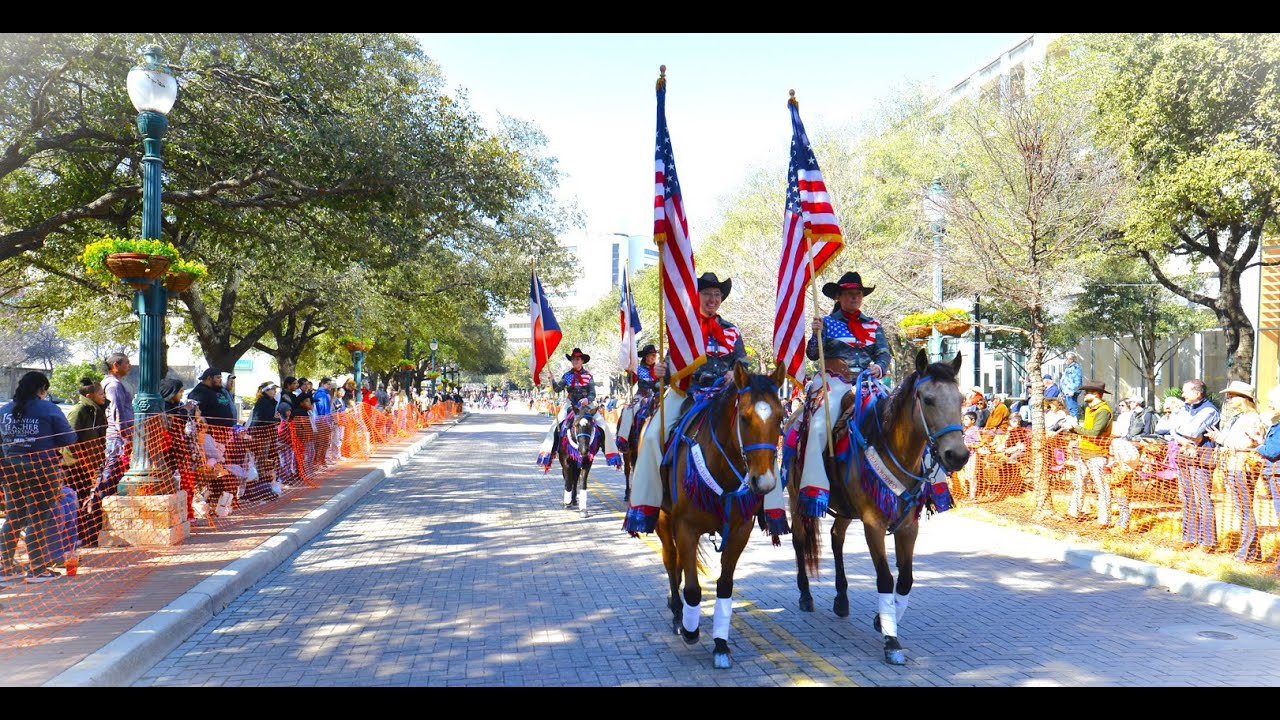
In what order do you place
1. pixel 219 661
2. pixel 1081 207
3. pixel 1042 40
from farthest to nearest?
1. pixel 1042 40
2. pixel 1081 207
3. pixel 219 661

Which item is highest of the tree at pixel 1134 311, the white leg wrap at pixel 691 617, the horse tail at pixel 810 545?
the tree at pixel 1134 311

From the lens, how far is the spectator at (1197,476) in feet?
30.3

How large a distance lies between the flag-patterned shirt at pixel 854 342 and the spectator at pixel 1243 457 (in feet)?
14.0

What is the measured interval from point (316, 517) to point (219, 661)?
20.2 ft

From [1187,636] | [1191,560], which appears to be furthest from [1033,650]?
[1191,560]

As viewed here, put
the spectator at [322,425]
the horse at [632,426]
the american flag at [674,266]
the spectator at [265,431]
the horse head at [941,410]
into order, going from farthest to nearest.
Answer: the spectator at [322,425]
the spectator at [265,431]
the horse at [632,426]
the american flag at [674,266]
the horse head at [941,410]

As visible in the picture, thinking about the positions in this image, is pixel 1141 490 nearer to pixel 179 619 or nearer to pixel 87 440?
pixel 179 619

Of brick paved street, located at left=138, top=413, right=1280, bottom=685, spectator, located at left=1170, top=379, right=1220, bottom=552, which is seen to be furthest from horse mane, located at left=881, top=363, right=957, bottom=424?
spectator, located at left=1170, top=379, right=1220, bottom=552

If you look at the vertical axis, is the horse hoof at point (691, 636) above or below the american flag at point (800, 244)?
below

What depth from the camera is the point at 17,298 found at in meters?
26.4

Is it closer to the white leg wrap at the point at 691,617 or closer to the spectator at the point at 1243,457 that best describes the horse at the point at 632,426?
the white leg wrap at the point at 691,617

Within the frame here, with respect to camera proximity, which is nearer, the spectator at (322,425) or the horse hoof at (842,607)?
the horse hoof at (842,607)

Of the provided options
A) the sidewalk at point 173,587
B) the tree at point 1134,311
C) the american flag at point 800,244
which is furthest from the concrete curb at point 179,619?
the tree at point 1134,311

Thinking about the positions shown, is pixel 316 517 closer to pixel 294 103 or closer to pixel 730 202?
pixel 294 103
